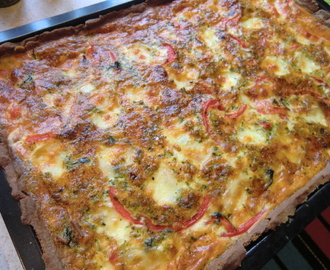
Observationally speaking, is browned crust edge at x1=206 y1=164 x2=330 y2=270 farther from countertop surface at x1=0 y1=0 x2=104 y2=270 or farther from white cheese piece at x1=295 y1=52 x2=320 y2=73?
countertop surface at x1=0 y1=0 x2=104 y2=270

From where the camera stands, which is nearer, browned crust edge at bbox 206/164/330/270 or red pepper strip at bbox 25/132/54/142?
browned crust edge at bbox 206/164/330/270

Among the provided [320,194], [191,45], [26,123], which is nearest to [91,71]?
[26,123]

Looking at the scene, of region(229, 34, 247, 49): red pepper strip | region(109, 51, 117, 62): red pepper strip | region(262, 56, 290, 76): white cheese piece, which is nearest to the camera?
region(109, 51, 117, 62): red pepper strip

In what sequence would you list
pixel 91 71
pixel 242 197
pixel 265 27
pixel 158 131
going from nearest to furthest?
pixel 242 197 < pixel 158 131 < pixel 91 71 < pixel 265 27

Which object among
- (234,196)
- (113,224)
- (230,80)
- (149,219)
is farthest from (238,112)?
(113,224)

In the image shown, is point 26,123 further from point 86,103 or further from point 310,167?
point 310,167

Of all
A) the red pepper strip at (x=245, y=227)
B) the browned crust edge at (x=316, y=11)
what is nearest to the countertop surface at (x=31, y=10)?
the browned crust edge at (x=316, y=11)

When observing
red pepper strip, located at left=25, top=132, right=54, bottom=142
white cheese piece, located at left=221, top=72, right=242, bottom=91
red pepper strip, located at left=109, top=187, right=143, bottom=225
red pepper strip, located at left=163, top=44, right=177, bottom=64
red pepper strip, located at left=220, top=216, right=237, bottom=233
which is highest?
red pepper strip, located at left=163, top=44, right=177, bottom=64

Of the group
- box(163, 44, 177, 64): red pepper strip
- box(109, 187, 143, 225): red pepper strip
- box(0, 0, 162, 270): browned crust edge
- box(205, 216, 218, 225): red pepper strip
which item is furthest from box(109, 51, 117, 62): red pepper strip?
box(205, 216, 218, 225): red pepper strip
